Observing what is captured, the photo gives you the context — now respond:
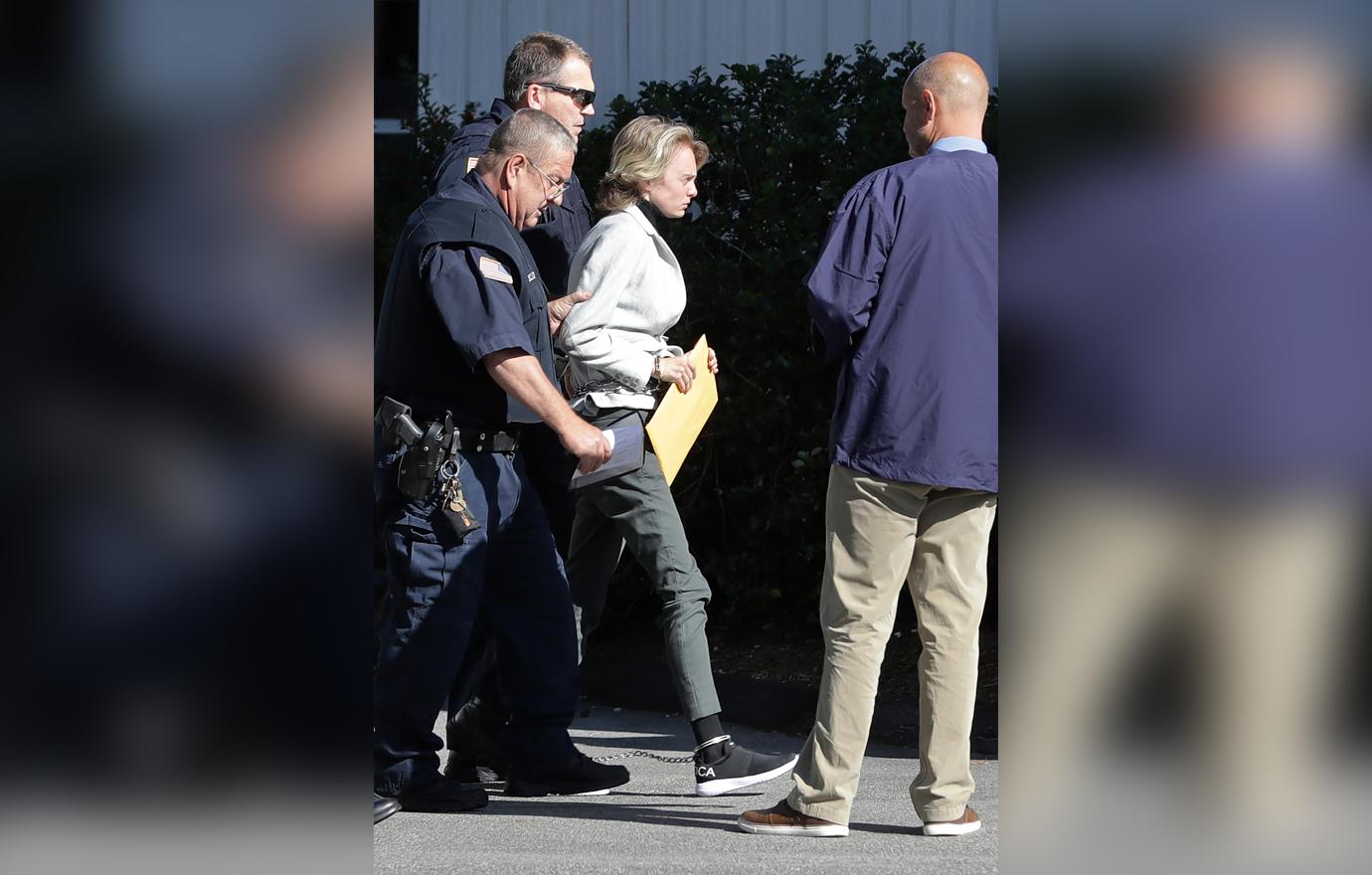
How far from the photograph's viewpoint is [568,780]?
465 cm

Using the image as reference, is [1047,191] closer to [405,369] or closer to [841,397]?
[841,397]

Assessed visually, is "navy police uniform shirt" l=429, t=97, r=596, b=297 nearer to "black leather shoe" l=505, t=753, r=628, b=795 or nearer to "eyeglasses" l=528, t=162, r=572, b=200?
"eyeglasses" l=528, t=162, r=572, b=200

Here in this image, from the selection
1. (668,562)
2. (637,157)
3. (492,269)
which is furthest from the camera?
(637,157)

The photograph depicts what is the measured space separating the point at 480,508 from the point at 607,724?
92.8 inches

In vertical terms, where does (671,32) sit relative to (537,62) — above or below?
above

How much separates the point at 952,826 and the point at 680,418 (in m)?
1.44

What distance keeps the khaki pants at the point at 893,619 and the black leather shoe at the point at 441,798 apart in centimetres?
99

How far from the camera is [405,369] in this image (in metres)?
4.24

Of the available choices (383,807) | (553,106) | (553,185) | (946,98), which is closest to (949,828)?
(383,807)

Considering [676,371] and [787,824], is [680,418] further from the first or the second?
[787,824]

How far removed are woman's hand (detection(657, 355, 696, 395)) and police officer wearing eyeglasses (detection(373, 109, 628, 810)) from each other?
0.38 m

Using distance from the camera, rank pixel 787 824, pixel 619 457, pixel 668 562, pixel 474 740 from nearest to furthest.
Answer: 1. pixel 787 824
2. pixel 619 457
3. pixel 668 562
4. pixel 474 740

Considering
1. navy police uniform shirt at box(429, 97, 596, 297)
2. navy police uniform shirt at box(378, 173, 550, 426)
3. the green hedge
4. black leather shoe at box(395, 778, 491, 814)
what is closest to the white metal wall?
the green hedge

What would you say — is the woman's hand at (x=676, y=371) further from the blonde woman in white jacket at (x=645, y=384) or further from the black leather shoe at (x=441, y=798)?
the black leather shoe at (x=441, y=798)
